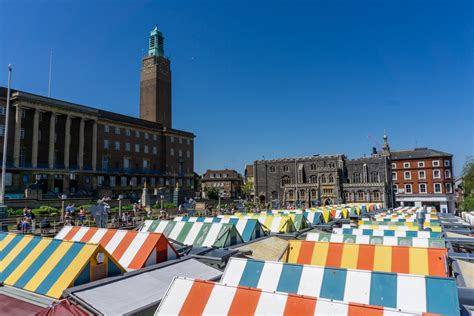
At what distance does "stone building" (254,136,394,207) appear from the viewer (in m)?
70.5

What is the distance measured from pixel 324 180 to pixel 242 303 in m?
74.4

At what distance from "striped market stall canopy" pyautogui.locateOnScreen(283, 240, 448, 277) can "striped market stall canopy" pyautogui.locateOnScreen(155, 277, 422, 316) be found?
365 centimetres

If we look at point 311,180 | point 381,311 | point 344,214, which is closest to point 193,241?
point 381,311

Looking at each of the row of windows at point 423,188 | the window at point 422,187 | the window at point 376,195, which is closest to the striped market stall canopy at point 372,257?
the window at point 376,195

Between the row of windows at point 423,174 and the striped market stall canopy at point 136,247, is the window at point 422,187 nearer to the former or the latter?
the row of windows at point 423,174

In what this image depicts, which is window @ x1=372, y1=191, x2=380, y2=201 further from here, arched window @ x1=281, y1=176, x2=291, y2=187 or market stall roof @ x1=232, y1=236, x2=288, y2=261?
market stall roof @ x1=232, y1=236, x2=288, y2=261

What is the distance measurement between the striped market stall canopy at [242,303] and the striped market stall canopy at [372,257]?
3646mm

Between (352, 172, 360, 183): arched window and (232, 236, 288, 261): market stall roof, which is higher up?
(352, 172, 360, 183): arched window

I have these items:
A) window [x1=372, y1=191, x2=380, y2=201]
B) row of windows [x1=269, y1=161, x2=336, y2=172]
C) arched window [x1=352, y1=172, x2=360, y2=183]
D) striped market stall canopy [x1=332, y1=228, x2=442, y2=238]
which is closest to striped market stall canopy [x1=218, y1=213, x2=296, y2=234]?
striped market stall canopy [x1=332, y1=228, x2=442, y2=238]

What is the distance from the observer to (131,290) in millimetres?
6164

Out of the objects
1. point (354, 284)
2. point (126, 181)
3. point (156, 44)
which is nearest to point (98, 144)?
Answer: point (126, 181)

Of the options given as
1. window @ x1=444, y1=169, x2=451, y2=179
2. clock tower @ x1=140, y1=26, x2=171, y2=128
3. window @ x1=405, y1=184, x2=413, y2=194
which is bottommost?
window @ x1=405, y1=184, x2=413, y2=194

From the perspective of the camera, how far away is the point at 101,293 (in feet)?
19.1

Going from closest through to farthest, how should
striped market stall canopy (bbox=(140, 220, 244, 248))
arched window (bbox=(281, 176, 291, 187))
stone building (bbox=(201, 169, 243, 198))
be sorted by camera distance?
striped market stall canopy (bbox=(140, 220, 244, 248)) → arched window (bbox=(281, 176, 291, 187)) → stone building (bbox=(201, 169, 243, 198))
